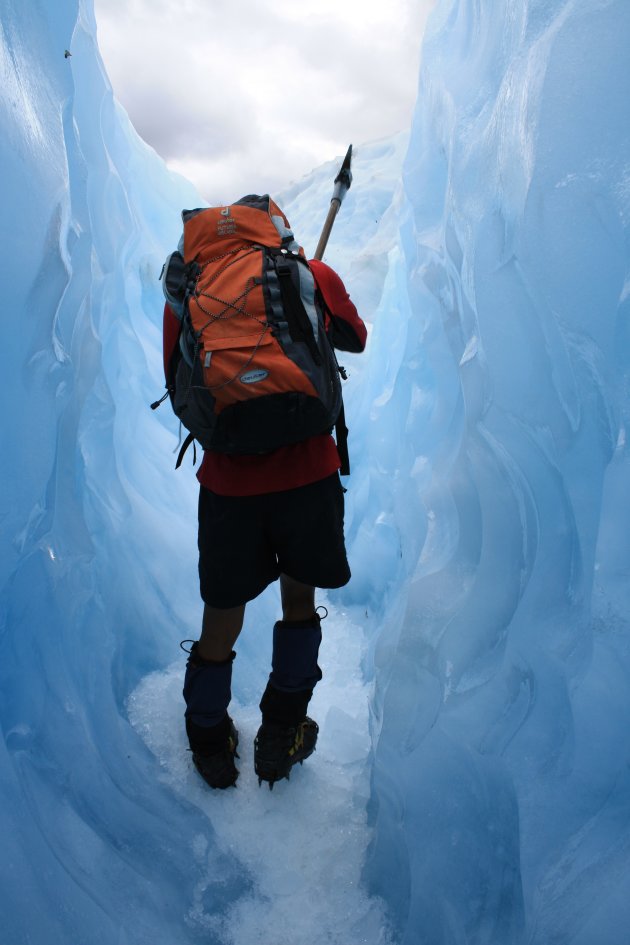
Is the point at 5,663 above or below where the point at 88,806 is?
above

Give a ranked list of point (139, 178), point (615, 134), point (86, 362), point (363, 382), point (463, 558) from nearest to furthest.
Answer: point (615, 134)
point (463, 558)
point (86, 362)
point (139, 178)
point (363, 382)

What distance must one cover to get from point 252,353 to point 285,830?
128 cm

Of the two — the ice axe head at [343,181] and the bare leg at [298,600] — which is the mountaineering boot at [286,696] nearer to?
the bare leg at [298,600]

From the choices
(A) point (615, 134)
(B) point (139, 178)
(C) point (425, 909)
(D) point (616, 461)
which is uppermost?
(B) point (139, 178)

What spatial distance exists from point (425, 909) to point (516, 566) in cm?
79

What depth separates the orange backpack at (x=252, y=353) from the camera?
1324 mm

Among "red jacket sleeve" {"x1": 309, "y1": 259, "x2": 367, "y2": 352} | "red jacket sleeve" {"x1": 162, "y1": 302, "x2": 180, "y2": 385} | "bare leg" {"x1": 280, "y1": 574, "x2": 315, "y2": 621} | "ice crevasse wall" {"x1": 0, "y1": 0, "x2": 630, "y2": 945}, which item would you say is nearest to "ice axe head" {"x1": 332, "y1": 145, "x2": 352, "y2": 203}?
"ice crevasse wall" {"x1": 0, "y1": 0, "x2": 630, "y2": 945}

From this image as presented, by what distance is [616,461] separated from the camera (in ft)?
3.93

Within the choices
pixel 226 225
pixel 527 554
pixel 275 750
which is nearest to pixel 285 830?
pixel 275 750

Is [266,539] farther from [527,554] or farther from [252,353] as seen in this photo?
[527,554]

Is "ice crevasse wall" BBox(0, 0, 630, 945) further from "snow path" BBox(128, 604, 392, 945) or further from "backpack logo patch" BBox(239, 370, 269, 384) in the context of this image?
"backpack logo patch" BBox(239, 370, 269, 384)

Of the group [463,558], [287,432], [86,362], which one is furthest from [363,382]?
[287,432]

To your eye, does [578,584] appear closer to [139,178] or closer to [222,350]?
[222,350]

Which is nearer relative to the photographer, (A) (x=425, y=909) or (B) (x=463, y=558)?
(A) (x=425, y=909)
